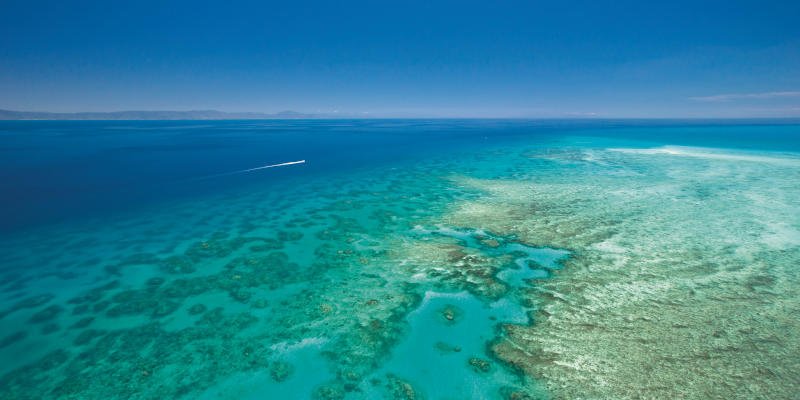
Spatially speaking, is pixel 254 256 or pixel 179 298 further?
pixel 254 256

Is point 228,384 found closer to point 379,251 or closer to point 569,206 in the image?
point 379,251

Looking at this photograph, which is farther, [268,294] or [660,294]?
[268,294]

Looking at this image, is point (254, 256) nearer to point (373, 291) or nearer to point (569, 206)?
point (373, 291)

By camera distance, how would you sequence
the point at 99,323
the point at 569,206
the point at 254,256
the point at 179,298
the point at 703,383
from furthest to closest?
the point at 569,206
the point at 254,256
the point at 179,298
the point at 99,323
the point at 703,383

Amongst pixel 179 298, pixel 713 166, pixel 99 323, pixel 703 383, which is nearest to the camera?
pixel 703 383

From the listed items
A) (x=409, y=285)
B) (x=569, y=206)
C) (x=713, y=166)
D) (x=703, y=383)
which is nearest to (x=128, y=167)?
(x=409, y=285)

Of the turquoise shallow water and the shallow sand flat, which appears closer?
the shallow sand flat

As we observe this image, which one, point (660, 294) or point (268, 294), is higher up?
point (660, 294)

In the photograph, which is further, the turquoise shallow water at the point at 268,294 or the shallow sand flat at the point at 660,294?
the turquoise shallow water at the point at 268,294
